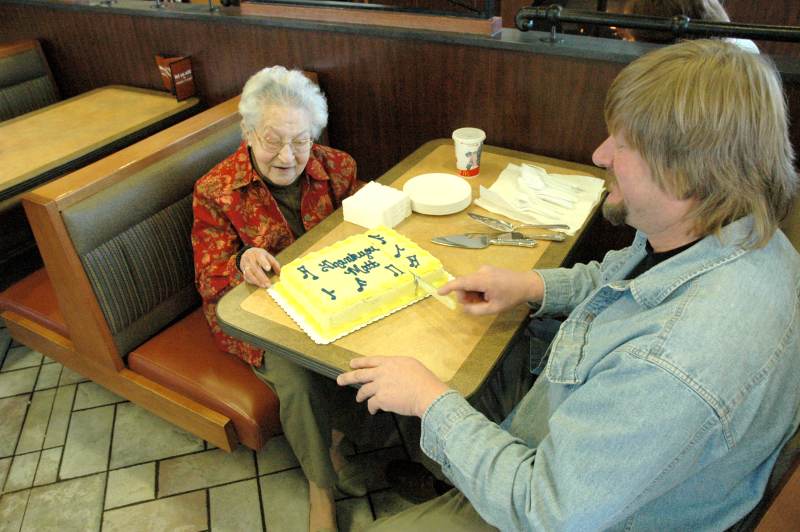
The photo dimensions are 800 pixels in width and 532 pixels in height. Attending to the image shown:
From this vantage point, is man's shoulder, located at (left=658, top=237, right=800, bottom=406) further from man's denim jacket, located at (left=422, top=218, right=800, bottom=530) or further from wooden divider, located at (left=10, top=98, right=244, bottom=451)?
wooden divider, located at (left=10, top=98, right=244, bottom=451)

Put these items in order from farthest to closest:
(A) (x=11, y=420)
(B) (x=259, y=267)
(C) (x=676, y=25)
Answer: (A) (x=11, y=420)
(C) (x=676, y=25)
(B) (x=259, y=267)

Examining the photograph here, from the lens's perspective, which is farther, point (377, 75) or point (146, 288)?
point (377, 75)

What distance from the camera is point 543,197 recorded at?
5.60 ft

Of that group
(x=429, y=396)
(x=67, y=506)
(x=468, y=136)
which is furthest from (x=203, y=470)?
(x=468, y=136)

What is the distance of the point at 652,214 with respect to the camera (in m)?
0.99

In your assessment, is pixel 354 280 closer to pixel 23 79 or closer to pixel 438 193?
pixel 438 193

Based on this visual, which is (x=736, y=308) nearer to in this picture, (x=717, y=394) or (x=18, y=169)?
(x=717, y=394)

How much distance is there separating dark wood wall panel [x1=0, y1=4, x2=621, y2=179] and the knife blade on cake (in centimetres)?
100

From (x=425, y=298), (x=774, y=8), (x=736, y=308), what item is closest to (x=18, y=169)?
(x=425, y=298)

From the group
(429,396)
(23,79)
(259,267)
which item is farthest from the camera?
(23,79)

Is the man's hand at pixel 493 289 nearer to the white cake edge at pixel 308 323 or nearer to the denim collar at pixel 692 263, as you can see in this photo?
the white cake edge at pixel 308 323

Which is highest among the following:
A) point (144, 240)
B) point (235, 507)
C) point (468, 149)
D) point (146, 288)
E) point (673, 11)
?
point (673, 11)

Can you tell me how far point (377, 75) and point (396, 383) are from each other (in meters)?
1.57

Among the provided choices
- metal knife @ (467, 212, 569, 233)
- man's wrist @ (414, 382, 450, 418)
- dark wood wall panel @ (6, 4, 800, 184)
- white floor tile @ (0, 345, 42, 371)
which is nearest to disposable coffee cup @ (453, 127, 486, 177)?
metal knife @ (467, 212, 569, 233)
